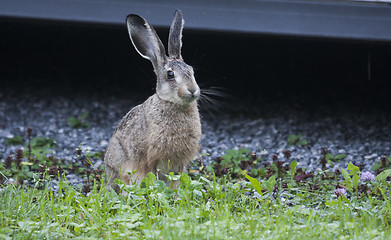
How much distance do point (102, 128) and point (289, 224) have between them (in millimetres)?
4298

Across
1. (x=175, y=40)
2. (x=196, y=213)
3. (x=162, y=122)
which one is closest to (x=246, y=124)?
(x=175, y=40)

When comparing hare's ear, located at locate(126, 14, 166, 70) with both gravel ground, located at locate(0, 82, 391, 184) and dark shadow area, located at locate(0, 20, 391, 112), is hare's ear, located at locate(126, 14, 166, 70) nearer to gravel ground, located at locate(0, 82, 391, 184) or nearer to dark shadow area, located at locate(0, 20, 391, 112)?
gravel ground, located at locate(0, 82, 391, 184)

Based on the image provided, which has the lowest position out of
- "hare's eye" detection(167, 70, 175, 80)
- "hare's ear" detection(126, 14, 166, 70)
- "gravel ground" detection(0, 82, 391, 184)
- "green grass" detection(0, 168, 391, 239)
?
"green grass" detection(0, 168, 391, 239)

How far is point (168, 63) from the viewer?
178 inches

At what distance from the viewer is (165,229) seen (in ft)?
10.6

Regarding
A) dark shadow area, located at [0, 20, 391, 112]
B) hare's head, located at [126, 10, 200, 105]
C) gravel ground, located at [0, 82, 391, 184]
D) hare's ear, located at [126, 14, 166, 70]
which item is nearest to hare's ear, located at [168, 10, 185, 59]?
hare's head, located at [126, 10, 200, 105]

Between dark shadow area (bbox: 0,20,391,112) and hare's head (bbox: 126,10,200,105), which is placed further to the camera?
dark shadow area (bbox: 0,20,391,112)

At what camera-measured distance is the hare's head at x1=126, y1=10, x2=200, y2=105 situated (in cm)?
436

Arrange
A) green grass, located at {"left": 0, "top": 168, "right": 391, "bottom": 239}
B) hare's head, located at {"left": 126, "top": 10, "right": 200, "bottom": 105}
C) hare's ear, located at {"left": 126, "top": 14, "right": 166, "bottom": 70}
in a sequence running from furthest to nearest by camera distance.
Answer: hare's ear, located at {"left": 126, "top": 14, "right": 166, "bottom": 70} → hare's head, located at {"left": 126, "top": 10, "right": 200, "bottom": 105} → green grass, located at {"left": 0, "top": 168, "right": 391, "bottom": 239}

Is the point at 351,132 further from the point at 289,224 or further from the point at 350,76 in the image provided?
the point at 289,224

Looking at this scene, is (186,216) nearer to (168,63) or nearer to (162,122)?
(162,122)

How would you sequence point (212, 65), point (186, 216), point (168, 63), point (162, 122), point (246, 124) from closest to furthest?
point (186, 216) < point (162, 122) < point (168, 63) < point (246, 124) < point (212, 65)

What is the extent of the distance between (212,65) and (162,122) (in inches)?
195

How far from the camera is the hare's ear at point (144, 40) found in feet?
14.9
